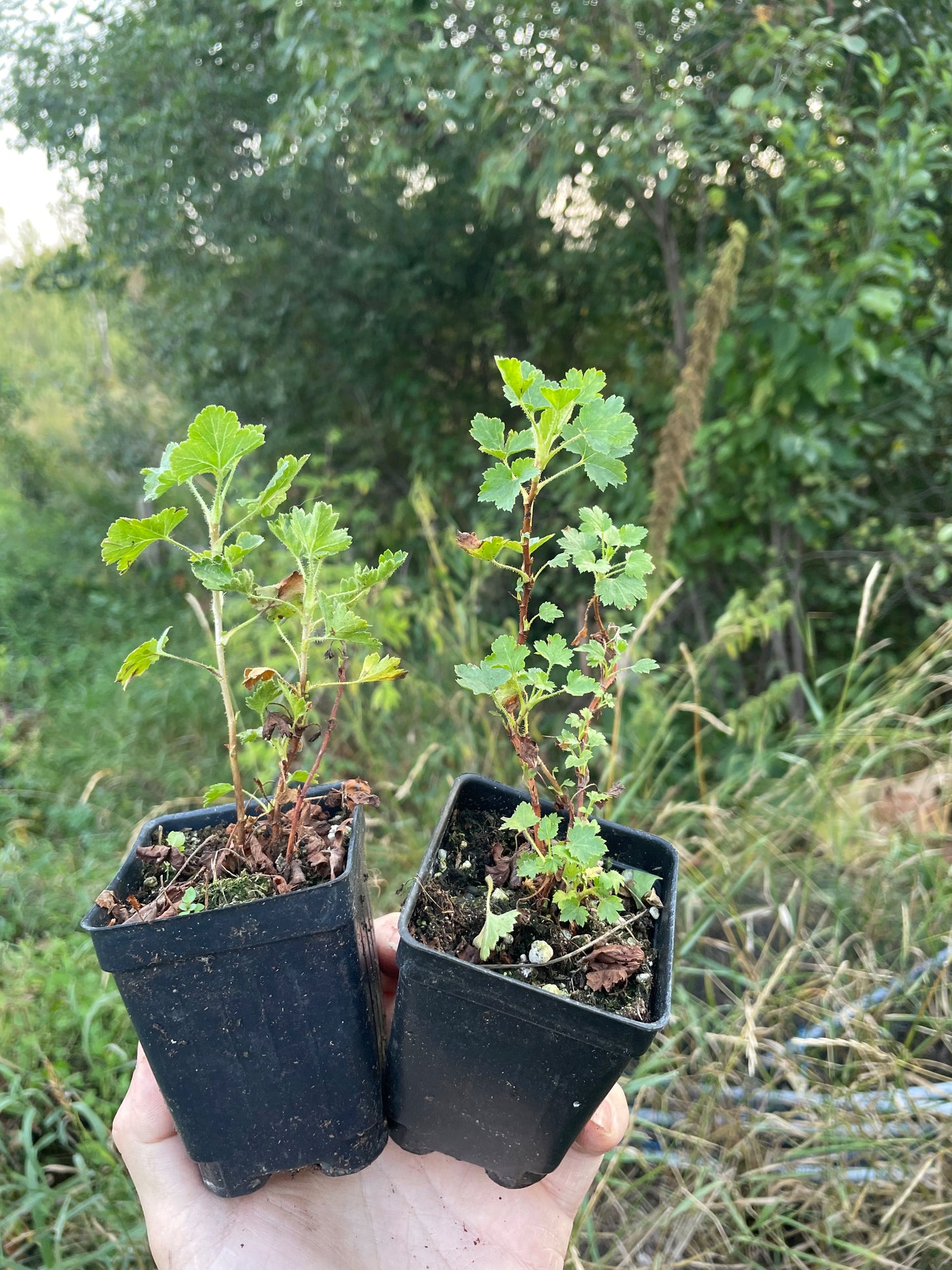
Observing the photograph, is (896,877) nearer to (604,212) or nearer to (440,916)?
(440,916)

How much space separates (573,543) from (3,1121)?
1.86 meters

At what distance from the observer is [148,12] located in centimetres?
252

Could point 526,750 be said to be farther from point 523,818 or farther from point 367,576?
point 367,576

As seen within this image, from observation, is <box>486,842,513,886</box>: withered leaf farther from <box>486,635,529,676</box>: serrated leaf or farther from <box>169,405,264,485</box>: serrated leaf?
<box>169,405,264,485</box>: serrated leaf

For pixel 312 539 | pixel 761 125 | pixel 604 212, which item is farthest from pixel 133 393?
pixel 312 539

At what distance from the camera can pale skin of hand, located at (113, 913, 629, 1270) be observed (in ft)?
2.89

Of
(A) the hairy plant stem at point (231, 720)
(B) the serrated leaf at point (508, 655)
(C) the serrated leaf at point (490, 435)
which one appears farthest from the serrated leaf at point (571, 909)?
(C) the serrated leaf at point (490, 435)

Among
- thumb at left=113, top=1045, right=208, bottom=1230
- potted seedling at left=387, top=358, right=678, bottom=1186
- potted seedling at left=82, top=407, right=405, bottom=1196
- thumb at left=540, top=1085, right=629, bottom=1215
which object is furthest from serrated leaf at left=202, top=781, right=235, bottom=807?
thumb at left=540, top=1085, right=629, bottom=1215

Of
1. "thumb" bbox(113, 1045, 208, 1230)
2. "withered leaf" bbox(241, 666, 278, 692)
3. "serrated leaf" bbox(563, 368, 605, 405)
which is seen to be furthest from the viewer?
"thumb" bbox(113, 1045, 208, 1230)

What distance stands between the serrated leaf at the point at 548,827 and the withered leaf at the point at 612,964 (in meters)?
0.12

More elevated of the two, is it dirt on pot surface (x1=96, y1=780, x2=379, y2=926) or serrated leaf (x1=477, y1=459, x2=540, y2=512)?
serrated leaf (x1=477, y1=459, x2=540, y2=512)

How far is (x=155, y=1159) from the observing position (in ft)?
2.98

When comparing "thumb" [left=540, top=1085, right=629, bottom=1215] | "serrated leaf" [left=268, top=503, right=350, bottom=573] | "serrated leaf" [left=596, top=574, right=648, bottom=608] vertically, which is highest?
"serrated leaf" [left=268, top=503, right=350, bottom=573]

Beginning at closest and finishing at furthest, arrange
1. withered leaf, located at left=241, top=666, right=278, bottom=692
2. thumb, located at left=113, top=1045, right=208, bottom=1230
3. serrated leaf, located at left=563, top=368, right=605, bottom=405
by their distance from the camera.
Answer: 1. serrated leaf, located at left=563, top=368, right=605, bottom=405
2. withered leaf, located at left=241, top=666, right=278, bottom=692
3. thumb, located at left=113, top=1045, right=208, bottom=1230
